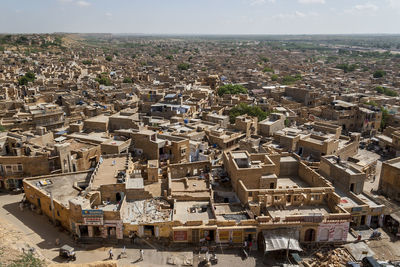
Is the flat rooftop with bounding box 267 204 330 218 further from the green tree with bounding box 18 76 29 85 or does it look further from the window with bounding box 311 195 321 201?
the green tree with bounding box 18 76 29 85

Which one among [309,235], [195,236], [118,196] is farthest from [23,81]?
[309,235]

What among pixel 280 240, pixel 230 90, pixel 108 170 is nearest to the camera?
pixel 280 240

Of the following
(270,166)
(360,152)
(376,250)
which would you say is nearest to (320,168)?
(270,166)

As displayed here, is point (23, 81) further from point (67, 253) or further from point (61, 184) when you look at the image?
point (67, 253)

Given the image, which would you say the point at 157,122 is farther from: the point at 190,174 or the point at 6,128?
the point at 6,128

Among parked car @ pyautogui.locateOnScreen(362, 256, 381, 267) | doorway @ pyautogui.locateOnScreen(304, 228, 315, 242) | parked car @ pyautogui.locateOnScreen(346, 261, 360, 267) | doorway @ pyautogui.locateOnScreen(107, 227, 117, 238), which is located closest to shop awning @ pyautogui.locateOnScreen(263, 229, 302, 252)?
doorway @ pyautogui.locateOnScreen(304, 228, 315, 242)

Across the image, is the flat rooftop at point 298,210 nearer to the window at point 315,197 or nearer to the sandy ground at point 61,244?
the window at point 315,197
